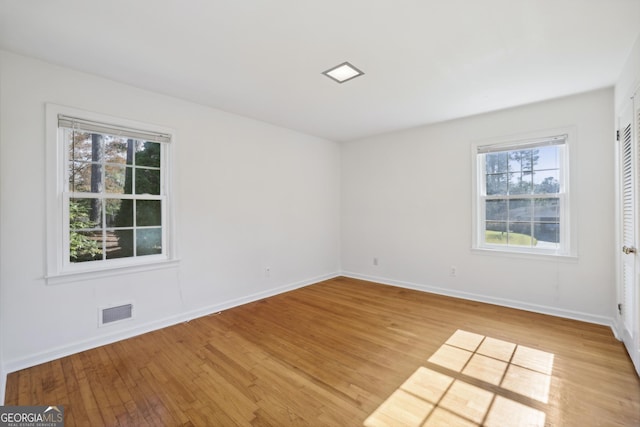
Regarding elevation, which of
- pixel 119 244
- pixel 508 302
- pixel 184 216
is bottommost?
pixel 508 302

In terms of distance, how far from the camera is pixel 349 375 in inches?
A: 87.1

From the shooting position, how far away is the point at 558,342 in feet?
8.89

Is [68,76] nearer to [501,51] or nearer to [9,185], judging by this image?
[9,185]

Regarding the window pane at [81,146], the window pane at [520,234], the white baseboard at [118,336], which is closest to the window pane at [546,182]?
the window pane at [520,234]

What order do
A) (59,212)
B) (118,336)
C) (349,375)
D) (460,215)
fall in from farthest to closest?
(460,215) → (118,336) → (59,212) → (349,375)

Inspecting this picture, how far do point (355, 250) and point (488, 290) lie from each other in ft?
7.36

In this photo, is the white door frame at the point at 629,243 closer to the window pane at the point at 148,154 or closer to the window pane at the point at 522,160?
the window pane at the point at 522,160

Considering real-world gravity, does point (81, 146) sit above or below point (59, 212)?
above

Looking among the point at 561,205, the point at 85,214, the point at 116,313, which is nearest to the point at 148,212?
the point at 85,214

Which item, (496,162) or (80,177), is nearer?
(80,177)

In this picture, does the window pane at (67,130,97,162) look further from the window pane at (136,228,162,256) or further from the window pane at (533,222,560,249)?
the window pane at (533,222,560,249)

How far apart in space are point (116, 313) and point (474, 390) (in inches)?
129

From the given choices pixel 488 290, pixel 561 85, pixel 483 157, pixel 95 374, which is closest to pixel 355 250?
pixel 488 290

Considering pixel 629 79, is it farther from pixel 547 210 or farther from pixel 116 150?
pixel 116 150
